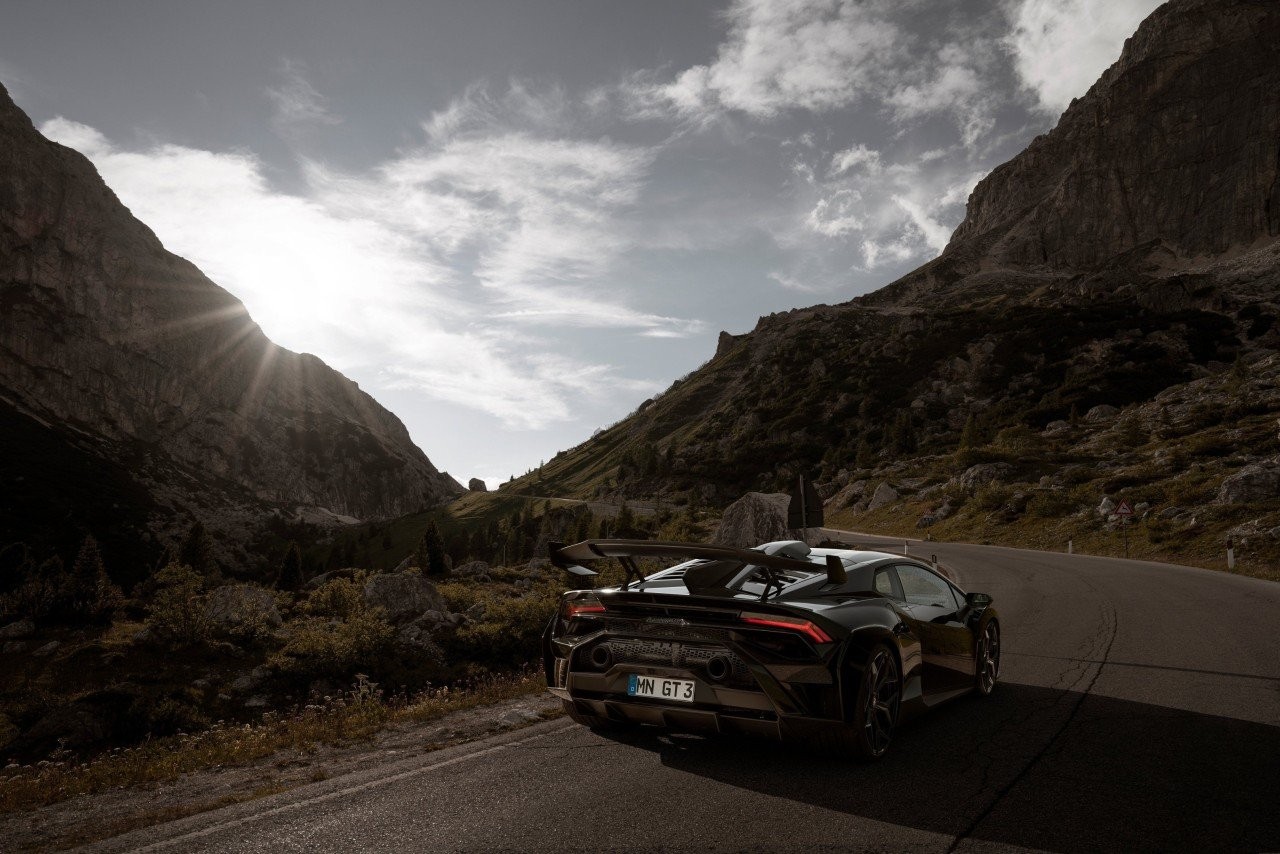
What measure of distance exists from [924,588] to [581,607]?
3364 mm

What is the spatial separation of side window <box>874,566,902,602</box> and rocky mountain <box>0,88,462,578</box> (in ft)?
439

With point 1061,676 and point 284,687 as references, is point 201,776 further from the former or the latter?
point 284,687

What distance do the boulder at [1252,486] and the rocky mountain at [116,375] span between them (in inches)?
5252

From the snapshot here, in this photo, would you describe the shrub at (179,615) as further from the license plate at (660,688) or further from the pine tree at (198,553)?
the pine tree at (198,553)

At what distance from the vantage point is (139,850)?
3.84 metres

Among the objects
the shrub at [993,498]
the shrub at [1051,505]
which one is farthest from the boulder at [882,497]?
the shrub at [1051,505]

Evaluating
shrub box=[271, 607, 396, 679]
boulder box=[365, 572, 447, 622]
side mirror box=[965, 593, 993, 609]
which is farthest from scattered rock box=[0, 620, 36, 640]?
side mirror box=[965, 593, 993, 609]

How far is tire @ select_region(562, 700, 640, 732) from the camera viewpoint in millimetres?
5715

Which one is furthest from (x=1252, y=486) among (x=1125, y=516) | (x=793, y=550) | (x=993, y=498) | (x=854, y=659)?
(x=854, y=659)

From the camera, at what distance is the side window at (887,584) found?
19.8 ft

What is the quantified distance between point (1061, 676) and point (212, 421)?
668ft

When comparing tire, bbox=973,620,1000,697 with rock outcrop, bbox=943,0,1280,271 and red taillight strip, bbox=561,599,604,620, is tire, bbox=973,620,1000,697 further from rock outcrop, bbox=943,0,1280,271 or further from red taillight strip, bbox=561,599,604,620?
rock outcrop, bbox=943,0,1280,271

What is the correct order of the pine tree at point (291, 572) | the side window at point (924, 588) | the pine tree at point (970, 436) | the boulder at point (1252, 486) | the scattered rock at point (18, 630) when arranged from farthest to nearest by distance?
the pine tree at point (970, 436) → the pine tree at point (291, 572) → the boulder at point (1252, 486) → the scattered rock at point (18, 630) → the side window at point (924, 588)

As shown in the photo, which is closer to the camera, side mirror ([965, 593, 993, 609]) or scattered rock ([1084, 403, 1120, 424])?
side mirror ([965, 593, 993, 609])
